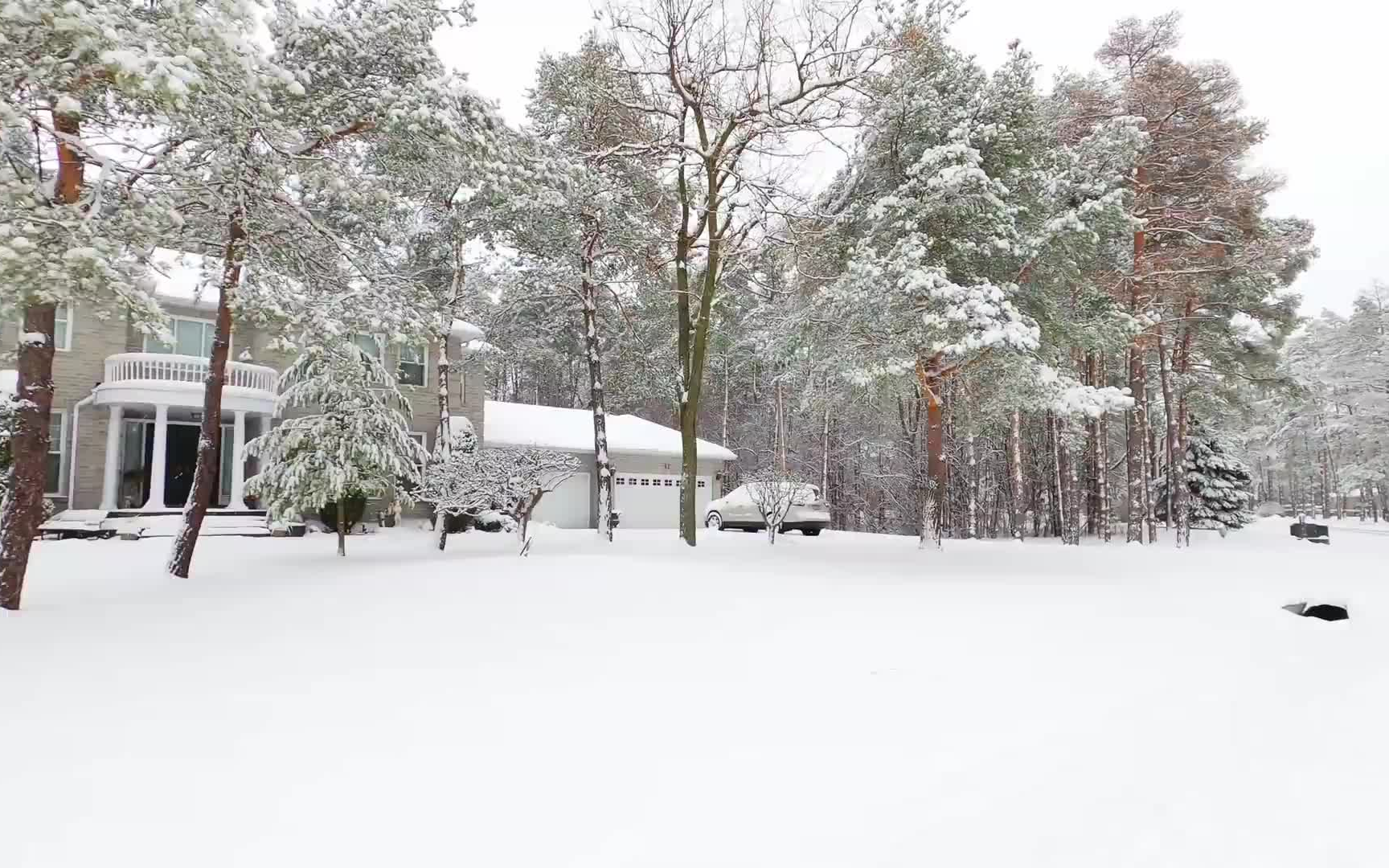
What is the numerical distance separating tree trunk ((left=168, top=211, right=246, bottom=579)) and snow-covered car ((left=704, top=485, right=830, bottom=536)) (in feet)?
34.7

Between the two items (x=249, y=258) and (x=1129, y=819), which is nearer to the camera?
(x=1129, y=819)

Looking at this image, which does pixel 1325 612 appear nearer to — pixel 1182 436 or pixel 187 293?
pixel 1182 436

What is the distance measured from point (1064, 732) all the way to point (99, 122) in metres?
8.47

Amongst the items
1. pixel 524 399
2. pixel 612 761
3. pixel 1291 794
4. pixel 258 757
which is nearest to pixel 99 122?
pixel 258 757

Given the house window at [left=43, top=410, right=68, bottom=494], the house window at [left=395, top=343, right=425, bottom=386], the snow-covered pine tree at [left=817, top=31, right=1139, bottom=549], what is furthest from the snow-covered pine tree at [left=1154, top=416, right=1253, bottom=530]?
the house window at [left=43, top=410, right=68, bottom=494]

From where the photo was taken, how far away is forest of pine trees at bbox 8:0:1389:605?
595 cm

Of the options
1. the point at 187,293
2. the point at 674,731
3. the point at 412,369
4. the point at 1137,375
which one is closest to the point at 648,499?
the point at 412,369

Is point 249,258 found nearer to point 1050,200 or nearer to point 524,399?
point 1050,200

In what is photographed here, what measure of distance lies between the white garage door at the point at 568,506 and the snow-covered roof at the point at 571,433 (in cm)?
112

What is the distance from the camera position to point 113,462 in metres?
14.8

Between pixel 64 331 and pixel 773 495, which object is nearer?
pixel 773 495

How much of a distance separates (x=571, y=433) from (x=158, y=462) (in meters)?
9.72

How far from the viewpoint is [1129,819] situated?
2.79 metres

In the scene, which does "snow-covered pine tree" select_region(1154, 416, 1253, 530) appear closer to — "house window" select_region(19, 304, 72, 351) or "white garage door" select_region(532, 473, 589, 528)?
"white garage door" select_region(532, 473, 589, 528)
